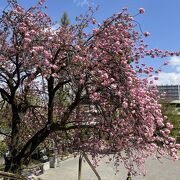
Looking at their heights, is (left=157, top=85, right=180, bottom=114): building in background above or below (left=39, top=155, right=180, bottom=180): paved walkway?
above

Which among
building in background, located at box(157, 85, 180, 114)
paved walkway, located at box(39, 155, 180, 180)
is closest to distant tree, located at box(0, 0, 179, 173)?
building in background, located at box(157, 85, 180, 114)

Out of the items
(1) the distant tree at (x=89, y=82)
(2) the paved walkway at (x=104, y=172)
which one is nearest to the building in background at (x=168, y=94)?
(1) the distant tree at (x=89, y=82)

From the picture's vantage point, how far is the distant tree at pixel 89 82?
5.89 m

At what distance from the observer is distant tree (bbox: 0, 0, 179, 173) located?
5887mm

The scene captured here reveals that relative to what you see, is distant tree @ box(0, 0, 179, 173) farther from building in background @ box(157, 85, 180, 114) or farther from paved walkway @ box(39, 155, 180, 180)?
paved walkway @ box(39, 155, 180, 180)

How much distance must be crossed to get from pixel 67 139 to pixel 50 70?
3.00m

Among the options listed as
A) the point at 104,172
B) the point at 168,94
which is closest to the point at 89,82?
the point at 104,172

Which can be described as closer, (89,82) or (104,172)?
(89,82)

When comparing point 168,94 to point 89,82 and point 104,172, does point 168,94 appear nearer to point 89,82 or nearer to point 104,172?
point 104,172

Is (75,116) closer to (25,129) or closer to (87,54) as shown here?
(25,129)

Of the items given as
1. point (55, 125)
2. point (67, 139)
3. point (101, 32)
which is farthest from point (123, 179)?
point (101, 32)

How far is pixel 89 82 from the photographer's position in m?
6.14

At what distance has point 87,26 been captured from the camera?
7656 millimetres

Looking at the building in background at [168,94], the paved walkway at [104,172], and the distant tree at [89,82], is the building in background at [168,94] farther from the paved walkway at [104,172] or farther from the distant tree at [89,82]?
the paved walkway at [104,172]
